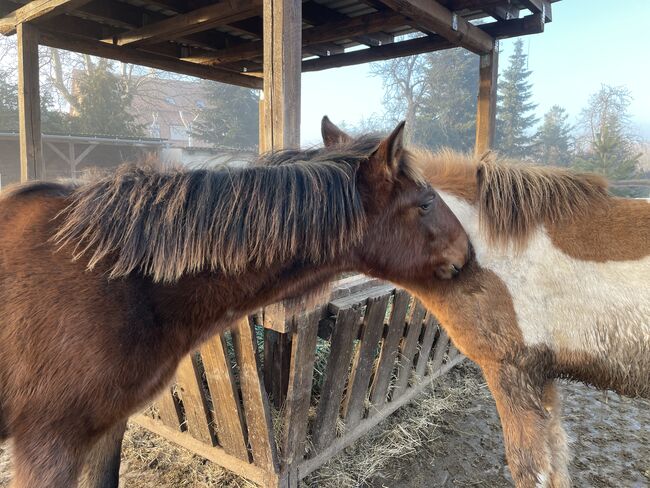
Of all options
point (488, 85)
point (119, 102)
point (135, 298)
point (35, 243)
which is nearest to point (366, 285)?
point (135, 298)

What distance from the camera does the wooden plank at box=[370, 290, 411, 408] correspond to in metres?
2.85

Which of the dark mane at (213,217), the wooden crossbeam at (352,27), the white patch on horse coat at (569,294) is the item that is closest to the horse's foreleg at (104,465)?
the dark mane at (213,217)

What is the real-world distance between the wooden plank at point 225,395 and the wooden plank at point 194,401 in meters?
0.14

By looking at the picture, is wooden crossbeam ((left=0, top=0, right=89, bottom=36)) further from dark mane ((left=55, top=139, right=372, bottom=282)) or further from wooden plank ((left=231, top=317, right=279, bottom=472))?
wooden plank ((left=231, top=317, right=279, bottom=472))

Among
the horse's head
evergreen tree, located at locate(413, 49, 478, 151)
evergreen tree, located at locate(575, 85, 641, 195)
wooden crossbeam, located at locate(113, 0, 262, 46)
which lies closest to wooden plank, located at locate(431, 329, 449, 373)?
the horse's head

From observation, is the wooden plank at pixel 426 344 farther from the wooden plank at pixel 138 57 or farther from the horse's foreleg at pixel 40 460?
the wooden plank at pixel 138 57

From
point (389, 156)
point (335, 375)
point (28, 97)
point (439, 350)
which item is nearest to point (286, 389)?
point (335, 375)

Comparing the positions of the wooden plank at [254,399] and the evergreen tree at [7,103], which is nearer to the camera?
the wooden plank at [254,399]

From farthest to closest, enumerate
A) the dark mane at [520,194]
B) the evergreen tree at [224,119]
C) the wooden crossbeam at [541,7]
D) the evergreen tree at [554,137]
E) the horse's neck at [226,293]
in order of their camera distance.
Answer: the evergreen tree at [554,137]
the evergreen tree at [224,119]
the wooden crossbeam at [541,7]
the dark mane at [520,194]
the horse's neck at [226,293]

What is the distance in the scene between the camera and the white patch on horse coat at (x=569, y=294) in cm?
164

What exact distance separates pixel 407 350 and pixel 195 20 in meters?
3.30

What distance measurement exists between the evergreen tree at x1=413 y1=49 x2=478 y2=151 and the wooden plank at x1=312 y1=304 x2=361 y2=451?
78.5ft

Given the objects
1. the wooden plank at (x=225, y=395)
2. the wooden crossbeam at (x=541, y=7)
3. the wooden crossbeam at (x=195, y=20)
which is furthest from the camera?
the wooden crossbeam at (x=541, y=7)

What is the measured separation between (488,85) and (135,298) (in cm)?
383
